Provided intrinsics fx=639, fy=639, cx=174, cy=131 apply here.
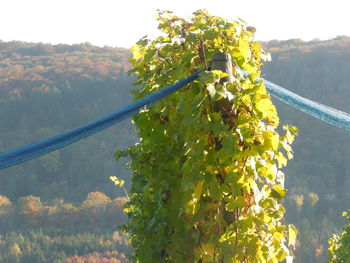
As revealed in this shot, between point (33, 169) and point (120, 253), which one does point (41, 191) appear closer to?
point (33, 169)

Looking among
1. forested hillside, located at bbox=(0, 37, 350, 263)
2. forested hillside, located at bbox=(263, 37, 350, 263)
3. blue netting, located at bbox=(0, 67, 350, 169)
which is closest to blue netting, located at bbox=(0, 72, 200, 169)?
blue netting, located at bbox=(0, 67, 350, 169)

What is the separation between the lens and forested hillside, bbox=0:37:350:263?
155ft

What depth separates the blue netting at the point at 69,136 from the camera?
2809mm

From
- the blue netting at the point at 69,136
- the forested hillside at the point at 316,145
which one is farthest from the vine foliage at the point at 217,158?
the forested hillside at the point at 316,145

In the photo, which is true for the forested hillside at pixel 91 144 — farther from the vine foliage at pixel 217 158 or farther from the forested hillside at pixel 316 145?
the vine foliage at pixel 217 158

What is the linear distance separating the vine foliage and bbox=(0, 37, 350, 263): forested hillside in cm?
3680

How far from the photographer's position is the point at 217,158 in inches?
112

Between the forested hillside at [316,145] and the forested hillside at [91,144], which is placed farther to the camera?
the forested hillside at [91,144]

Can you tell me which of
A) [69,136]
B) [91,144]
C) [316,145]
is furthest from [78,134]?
[91,144]

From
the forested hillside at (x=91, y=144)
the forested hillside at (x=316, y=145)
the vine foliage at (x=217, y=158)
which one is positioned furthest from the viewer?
the forested hillside at (x=91, y=144)

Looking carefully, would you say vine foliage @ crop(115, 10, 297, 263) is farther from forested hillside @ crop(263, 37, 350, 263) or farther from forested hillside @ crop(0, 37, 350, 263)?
forested hillside @ crop(263, 37, 350, 263)

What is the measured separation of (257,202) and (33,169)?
5732 centimetres

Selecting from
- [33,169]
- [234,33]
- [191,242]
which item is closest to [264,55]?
[234,33]

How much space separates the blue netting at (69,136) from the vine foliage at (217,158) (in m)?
0.09
